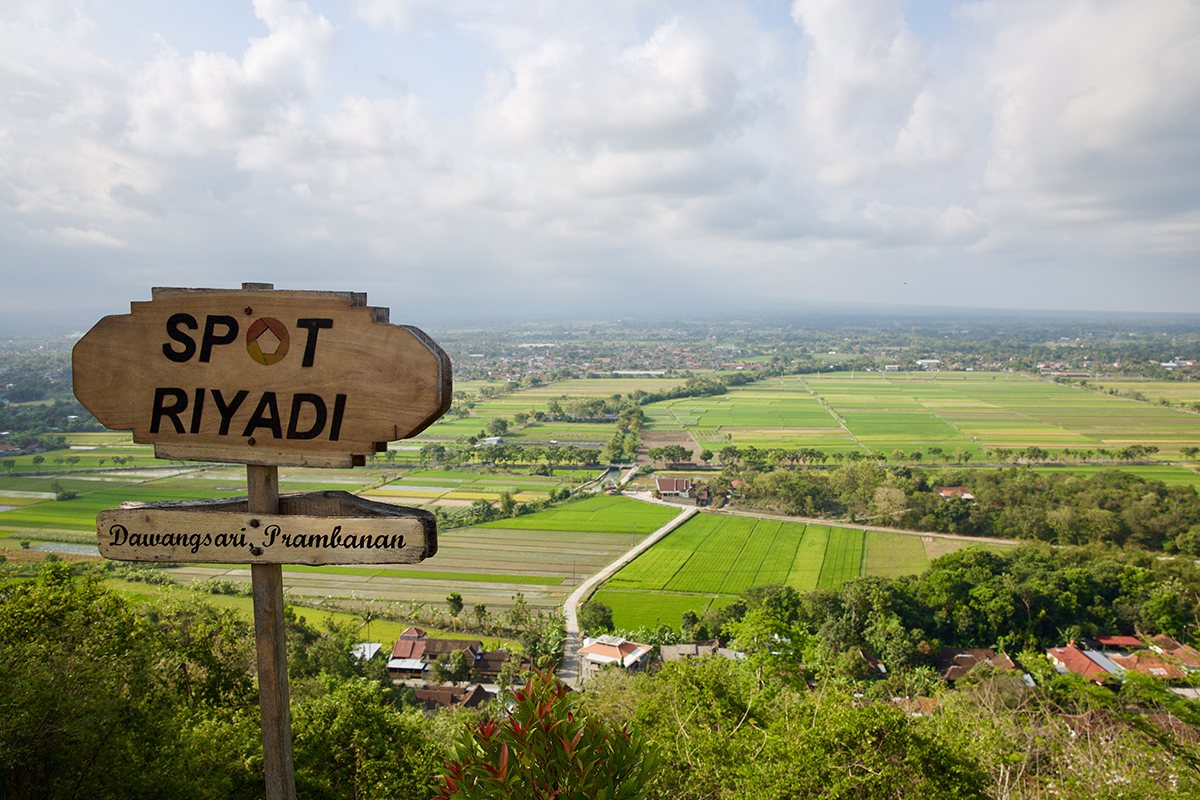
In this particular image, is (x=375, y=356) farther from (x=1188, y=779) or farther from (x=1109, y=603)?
(x=1109, y=603)

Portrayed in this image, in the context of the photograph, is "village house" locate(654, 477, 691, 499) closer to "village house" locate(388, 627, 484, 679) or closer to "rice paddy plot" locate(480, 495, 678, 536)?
"rice paddy plot" locate(480, 495, 678, 536)

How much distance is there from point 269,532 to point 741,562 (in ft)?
82.6

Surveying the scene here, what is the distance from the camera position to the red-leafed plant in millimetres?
2285

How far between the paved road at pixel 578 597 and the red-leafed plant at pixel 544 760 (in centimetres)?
1436

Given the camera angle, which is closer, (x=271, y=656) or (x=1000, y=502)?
(x=271, y=656)

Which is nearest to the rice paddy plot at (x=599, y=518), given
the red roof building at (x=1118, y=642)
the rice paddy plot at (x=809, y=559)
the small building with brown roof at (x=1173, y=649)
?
the rice paddy plot at (x=809, y=559)

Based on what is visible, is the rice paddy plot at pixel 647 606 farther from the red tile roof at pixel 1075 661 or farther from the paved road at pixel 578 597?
the red tile roof at pixel 1075 661

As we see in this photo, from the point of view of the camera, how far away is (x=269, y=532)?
2.45m

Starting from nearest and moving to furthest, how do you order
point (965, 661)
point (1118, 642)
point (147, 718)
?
1. point (147, 718)
2. point (965, 661)
3. point (1118, 642)

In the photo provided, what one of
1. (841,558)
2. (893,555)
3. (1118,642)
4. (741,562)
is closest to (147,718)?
(741,562)

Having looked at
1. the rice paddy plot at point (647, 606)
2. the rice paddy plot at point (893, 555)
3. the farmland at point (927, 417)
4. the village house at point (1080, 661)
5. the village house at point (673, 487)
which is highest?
the farmland at point (927, 417)

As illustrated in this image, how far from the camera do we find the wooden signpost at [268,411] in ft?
8.00

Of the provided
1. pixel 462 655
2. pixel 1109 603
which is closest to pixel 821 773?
pixel 462 655

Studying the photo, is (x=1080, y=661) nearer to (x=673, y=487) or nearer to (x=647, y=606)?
(x=647, y=606)
